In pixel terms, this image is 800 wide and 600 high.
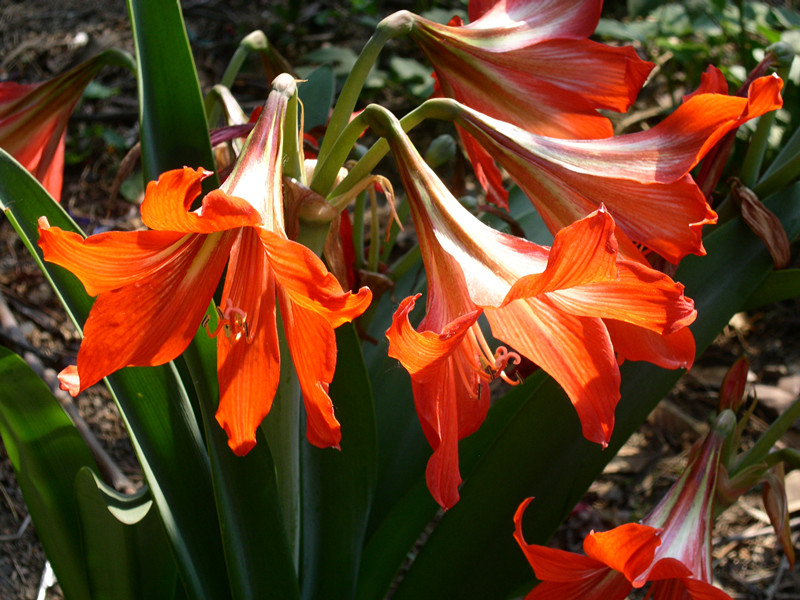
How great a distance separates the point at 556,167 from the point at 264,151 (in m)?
0.31

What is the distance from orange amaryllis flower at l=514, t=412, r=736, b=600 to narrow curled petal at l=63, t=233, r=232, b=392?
40cm

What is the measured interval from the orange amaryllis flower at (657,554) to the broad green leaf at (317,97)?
86 centimetres

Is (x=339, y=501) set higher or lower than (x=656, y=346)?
lower

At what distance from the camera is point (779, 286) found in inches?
46.7

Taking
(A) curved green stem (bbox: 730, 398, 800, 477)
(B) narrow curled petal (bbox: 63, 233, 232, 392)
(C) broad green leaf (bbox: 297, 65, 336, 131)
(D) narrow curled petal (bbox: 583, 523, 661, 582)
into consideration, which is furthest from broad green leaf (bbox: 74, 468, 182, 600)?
(A) curved green stem (bbox: 730, 398, 800, 477)

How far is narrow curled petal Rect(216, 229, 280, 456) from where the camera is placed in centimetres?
76

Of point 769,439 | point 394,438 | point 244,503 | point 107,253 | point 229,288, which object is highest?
point 107,253

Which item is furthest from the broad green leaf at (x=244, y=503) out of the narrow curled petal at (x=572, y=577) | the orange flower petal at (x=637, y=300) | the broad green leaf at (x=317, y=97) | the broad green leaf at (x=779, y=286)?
the broad green leaf at (x=779, y=286)

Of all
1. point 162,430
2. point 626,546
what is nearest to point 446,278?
point 626,546

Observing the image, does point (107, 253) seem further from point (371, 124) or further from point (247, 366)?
point (371, 124)

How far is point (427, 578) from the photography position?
107 cm

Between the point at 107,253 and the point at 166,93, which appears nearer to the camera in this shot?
the point at 107,253

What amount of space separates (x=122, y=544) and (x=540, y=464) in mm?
610

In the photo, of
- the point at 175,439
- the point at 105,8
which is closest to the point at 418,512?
the point at 175,439
